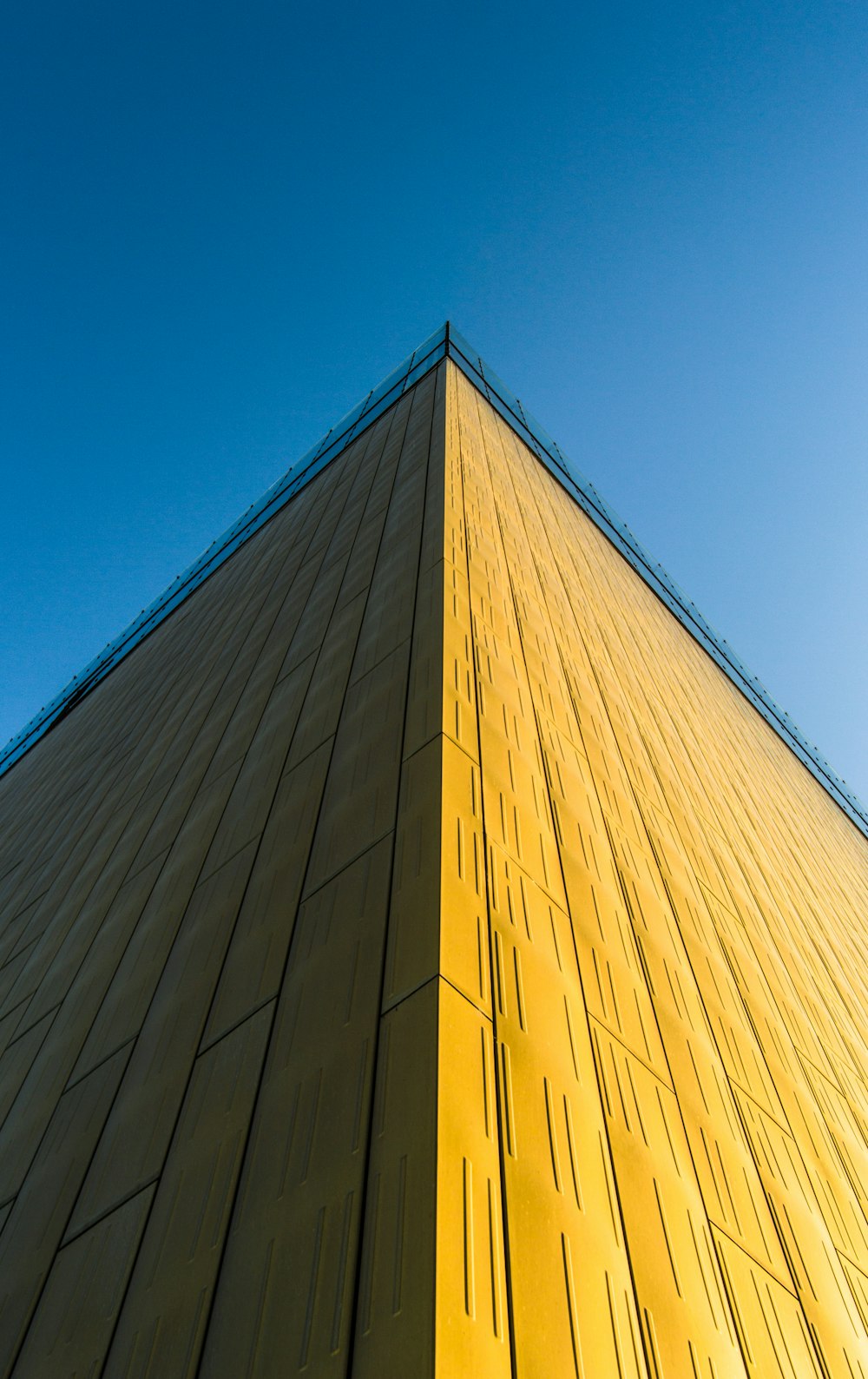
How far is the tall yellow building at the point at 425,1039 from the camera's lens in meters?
2.75

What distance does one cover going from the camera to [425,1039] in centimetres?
303

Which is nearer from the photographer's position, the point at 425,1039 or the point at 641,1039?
the point at 425,1039

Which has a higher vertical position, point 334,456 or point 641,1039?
point 334,456

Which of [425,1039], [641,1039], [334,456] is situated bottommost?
[425,1039]

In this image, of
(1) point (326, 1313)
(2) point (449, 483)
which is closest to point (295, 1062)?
(1) point (326, 1313)

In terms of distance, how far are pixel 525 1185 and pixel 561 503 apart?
15.6 m

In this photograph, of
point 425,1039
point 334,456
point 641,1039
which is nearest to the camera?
point 425,1039

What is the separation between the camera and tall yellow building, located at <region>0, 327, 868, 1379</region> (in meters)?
2.75

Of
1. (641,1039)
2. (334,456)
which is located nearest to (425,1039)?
(641,1039)

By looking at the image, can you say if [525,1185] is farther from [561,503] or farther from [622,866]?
[561,503]

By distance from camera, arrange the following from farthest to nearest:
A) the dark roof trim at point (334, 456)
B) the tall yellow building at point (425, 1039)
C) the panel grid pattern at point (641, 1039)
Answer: the dark roof trim at point (334, 456)
the panel grid pattern at point (641, 1039)
the tall yellow building at point (425, 1039)

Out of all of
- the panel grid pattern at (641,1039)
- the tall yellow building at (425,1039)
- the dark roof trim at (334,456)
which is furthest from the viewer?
the dark roof trim at (334,456)

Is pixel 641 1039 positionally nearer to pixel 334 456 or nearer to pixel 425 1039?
pixel 425 1039

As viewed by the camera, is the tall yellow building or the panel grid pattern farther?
the panel grid pattern
